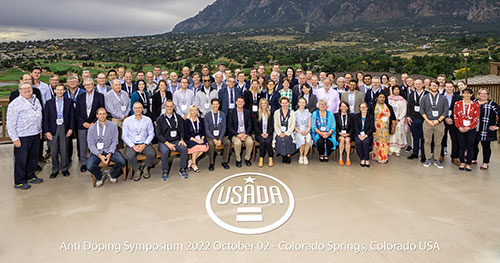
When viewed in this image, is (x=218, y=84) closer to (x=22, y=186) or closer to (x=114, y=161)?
(x=114, y=161)

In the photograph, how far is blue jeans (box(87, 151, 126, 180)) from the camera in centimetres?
496

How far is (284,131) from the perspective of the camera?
6.36m

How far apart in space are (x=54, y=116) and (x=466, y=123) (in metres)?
8.07

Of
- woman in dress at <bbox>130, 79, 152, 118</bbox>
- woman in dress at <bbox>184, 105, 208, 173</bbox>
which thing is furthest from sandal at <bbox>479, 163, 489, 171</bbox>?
woman in dress at <bbox>130, 79, 152, 118</bbox>

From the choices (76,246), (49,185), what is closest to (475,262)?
(76,246)

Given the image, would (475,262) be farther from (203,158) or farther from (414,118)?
(203,158)

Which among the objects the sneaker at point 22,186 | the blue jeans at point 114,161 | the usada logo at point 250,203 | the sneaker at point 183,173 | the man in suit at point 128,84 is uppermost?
the man in suit at point 128,84

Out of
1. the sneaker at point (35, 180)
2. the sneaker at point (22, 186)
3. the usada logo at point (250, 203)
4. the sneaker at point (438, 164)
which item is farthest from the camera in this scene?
the sneaker at point (438, 164)

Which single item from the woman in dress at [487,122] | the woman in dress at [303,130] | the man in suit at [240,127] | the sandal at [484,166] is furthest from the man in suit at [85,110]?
the sandal at [484,166]

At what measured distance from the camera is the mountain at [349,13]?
103000 millimetres

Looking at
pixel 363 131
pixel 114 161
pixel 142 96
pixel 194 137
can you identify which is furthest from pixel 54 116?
pixel 363 131

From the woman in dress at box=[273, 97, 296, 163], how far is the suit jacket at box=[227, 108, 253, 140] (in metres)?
0.61

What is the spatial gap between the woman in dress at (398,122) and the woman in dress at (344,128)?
3.97 feet

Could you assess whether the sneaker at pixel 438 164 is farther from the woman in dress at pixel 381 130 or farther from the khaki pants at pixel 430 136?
the woman in dress at pixel 381 130
